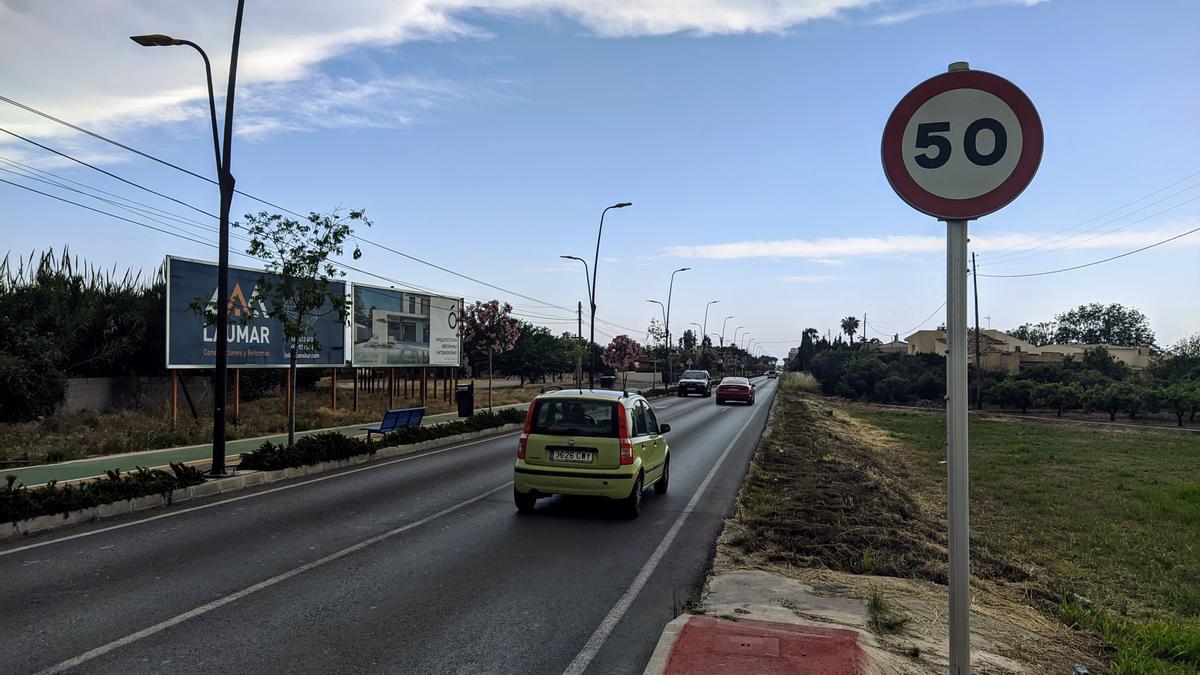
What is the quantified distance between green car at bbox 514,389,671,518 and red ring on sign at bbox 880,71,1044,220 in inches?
263

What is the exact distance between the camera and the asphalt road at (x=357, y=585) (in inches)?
206

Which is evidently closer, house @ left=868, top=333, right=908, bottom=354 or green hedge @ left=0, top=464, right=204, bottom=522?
green hedge @ left=0, top=464, right=204, bottom=522

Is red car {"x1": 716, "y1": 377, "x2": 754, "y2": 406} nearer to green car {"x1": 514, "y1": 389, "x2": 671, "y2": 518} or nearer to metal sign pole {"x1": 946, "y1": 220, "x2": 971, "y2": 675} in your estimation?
green car {"x1": 514, "y1": 389, "x2": 671, "y2": 518}

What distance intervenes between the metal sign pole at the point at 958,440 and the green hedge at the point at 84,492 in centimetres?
991

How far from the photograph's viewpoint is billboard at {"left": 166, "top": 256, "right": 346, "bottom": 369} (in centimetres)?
2088

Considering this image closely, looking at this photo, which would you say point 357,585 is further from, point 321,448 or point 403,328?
point 403,328

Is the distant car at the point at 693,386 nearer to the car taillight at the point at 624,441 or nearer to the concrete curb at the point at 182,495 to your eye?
the concrete curb at the point at 182,495

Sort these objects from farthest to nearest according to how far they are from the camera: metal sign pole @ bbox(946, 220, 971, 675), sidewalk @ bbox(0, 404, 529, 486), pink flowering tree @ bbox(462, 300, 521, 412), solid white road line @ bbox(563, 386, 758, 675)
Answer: pink flowering tree @ bbox(462, 300, 521, 412), sidewalk @ bbox(0, 404, 529, 486), solid white road line @ bbox(563, 386, 758, 675), metal sign pole @ bbox(946, 220, 971, 675)

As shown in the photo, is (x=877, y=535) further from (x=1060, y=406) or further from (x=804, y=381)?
(x=804, y=381)

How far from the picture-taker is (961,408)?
139 inches

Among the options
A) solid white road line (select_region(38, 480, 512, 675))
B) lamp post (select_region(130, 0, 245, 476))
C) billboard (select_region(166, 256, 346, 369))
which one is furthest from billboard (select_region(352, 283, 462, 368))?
solid white road line (select_region(38, 480, 512, 675))

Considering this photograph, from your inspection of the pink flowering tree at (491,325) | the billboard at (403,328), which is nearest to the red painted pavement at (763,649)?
the billboard at (403,328)

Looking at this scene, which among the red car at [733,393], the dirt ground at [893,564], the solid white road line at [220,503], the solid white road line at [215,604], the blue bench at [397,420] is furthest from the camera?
the red car at [733,393]

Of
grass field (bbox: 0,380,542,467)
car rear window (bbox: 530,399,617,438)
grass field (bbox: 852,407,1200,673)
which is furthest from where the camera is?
grass field (bbox: 0,380,542,467)
